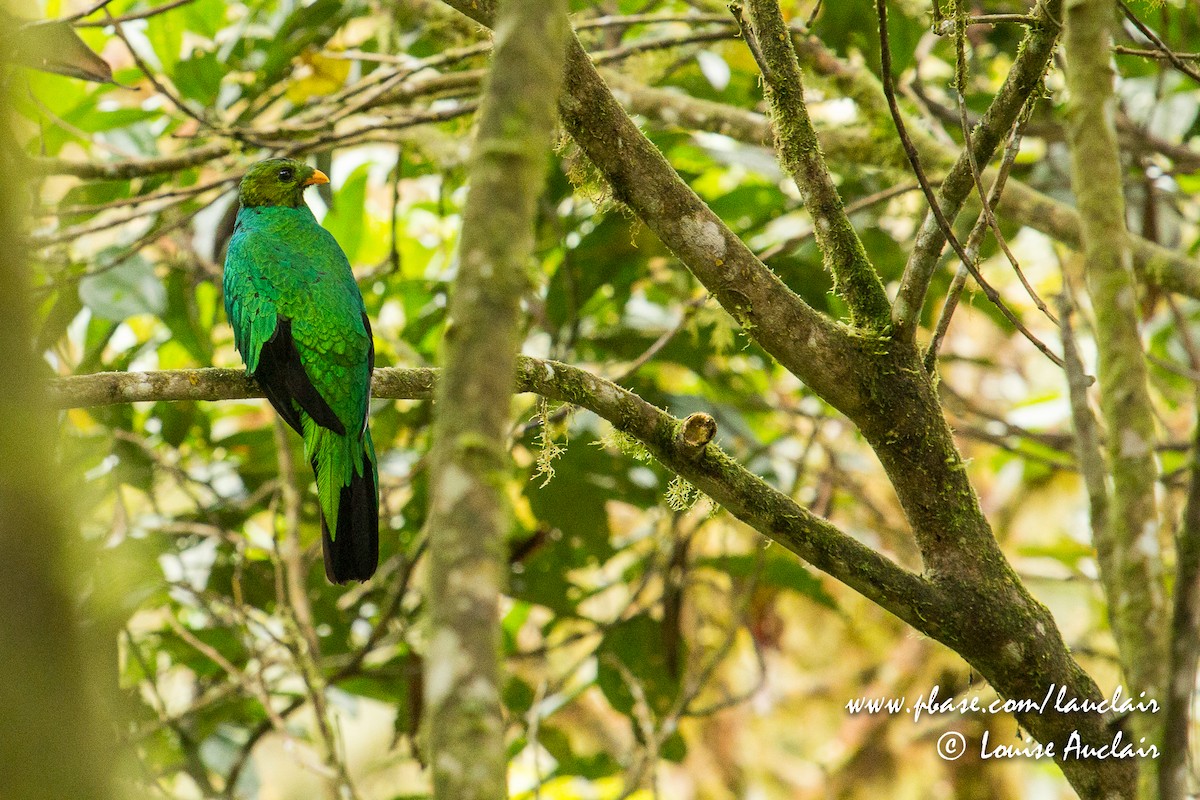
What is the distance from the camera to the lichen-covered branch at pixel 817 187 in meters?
2.61

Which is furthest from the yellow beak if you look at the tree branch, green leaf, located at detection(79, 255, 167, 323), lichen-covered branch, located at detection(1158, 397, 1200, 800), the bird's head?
lichen-covered branch, located at detection(1158, 397, 1200, 800)

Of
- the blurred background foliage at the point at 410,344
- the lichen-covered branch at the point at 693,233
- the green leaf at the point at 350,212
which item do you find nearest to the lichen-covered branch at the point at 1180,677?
the lichen-covered branch at the point at 693,233

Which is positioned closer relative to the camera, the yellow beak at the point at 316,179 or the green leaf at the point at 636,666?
the yellow beak at the point at 316,179

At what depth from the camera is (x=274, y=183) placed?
4453 mm

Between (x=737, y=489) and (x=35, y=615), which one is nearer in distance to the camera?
(x=35, y=615)

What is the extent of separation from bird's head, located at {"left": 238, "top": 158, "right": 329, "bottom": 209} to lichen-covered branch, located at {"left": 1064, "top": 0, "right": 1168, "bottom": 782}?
3.48 meters

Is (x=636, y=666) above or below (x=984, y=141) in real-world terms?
below

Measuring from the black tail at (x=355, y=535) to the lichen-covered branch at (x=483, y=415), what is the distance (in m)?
2.38

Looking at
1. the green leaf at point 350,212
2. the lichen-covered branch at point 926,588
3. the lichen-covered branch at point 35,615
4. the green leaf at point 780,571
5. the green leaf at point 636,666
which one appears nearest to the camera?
the lichen-covered branch at point 35,615

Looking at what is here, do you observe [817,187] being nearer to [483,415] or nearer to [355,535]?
[483,415]

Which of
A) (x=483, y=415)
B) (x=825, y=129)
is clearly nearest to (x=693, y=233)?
(x=483, y=415)

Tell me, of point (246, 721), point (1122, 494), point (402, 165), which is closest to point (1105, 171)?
point (1122, 494)

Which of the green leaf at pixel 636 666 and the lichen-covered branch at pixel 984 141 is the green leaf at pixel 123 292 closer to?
the green leaf at pixel 636 666

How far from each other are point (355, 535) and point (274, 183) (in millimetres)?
1650
